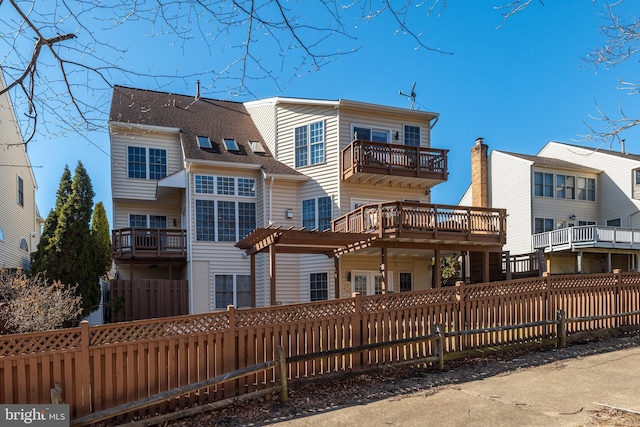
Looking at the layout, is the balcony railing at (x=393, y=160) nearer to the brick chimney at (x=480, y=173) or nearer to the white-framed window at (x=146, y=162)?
the white-framed window at (x=146, y=162)

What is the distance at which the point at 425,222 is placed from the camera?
15.4m

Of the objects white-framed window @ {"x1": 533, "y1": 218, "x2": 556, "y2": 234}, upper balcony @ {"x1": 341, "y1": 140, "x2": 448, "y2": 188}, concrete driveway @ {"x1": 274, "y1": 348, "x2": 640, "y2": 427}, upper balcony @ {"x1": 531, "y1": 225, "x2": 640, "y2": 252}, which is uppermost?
upper balcony @ {"x1": 341, "y1": 140, "x2": 448, "y2": 188}

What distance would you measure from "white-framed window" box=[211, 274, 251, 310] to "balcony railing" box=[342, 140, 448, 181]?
18.7 feet

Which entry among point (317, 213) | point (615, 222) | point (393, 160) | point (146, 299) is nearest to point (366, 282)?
point (317, 213)

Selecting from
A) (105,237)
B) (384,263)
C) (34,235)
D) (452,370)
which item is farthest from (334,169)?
(34,235)

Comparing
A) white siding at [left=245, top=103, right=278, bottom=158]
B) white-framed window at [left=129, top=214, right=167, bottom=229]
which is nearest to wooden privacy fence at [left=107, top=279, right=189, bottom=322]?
white-framed window at [left=129, top=214, right=167, bottom=229]

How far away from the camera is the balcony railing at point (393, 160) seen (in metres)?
16.4

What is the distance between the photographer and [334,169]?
57.4 ft

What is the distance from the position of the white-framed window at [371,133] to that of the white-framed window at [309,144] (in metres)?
1.36

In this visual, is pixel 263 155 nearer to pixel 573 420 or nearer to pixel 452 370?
pixel 452 370

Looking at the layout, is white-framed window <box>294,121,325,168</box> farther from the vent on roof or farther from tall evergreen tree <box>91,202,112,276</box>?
tall evergreen tree <box>91,202,112,276</box>

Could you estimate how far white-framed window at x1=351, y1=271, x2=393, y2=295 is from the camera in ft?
57.2

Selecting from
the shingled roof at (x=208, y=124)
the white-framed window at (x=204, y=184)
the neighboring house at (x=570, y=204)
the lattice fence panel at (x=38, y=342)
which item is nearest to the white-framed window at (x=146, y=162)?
the shingled roof at (x=208, y=124)

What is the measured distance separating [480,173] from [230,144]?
17.0 m
